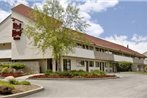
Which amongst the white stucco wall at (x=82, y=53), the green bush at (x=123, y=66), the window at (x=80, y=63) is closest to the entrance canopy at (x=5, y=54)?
the white stucco wall at (x=82, y=53)

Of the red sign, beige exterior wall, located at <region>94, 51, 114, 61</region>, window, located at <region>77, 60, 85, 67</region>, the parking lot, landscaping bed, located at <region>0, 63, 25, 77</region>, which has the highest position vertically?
the red sign

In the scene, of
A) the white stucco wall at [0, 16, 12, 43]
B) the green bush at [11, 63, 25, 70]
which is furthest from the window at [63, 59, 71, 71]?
the white stucco wall at [0, 16, 12, 43]

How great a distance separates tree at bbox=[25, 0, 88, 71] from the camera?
37406 mm

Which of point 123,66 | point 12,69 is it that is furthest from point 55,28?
point 123,66

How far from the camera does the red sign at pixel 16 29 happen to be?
47281 millimetres

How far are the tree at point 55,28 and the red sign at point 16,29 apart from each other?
354 inches

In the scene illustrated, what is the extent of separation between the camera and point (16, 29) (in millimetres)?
47750

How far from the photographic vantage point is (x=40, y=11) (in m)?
37.8

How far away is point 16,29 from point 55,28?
11.3 meters

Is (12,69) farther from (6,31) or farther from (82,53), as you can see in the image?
(82,53)

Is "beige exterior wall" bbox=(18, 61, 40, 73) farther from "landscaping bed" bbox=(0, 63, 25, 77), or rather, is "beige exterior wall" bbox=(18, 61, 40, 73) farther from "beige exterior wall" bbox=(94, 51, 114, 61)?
"beige exterior wall" bbox=(94, 51, 114, 61)

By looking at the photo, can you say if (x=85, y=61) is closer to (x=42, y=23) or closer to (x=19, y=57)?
(x=19, y=57)

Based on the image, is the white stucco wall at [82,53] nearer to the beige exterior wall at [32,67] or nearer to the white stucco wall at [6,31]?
the beige exterior wall at [32,67]

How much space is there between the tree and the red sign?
354 inches
